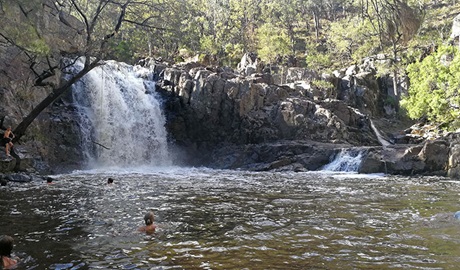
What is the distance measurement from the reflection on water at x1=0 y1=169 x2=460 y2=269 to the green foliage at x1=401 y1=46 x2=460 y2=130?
15513mm

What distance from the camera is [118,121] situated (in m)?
28.8

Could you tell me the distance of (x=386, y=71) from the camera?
45.5m

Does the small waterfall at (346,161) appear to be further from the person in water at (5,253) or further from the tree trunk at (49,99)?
the person in water at (5,253)

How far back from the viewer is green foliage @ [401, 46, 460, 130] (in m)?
27.6

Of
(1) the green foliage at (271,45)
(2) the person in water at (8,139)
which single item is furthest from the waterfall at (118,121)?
(1) the green foliage at (271,45)

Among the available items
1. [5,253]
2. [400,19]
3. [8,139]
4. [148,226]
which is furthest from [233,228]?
[8,139]

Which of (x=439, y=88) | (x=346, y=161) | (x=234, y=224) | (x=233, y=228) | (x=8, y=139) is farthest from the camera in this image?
(x=439, y=88)

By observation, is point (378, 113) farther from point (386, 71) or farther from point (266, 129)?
point (266, 129)

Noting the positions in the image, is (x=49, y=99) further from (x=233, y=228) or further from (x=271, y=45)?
(x=271, y=45)

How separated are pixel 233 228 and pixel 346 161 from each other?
17.6m

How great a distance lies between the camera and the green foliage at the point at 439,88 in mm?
27641

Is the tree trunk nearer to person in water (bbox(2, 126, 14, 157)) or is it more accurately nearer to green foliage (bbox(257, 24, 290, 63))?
person in water (bbox(2, 126, 14, 157))

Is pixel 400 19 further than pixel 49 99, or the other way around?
pixel 49 99

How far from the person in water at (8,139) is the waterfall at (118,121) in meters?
7.86
